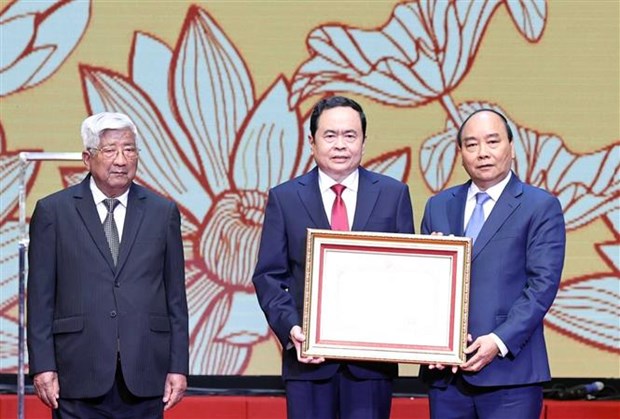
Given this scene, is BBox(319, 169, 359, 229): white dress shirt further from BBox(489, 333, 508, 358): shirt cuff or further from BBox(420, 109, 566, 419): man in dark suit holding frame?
BBox(489, 333, 508, 358): shirt cuff

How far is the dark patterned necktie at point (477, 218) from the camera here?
10.5ft

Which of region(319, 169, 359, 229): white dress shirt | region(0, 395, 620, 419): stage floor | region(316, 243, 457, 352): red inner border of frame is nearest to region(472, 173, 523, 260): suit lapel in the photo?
region(316, 243, 457, 352): red inner border of frame

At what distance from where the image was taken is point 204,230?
4617mm

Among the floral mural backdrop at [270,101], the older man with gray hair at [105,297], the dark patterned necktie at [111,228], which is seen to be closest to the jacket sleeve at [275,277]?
the older man with gray hair at [105,297]

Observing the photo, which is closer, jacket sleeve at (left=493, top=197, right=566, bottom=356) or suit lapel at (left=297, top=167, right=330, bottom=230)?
jacket sleeve at (left=493, top=197, right=566, bottom=356)

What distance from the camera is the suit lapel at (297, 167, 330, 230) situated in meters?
3.18

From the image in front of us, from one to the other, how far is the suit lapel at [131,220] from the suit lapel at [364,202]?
23.1 inches

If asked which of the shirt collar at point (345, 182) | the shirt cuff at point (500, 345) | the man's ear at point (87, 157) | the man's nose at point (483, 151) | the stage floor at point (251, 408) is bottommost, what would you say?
the stage floor at point (251, 408)

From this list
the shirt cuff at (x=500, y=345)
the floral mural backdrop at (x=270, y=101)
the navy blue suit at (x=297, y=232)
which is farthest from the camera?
the floral mural backdrop at (x=270, y=101)

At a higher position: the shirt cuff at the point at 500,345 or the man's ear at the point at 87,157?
the man's ear at the point at 87,157

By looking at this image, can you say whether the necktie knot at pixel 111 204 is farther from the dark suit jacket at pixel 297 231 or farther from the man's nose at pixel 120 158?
the dark suit jacket at pixel 297 231

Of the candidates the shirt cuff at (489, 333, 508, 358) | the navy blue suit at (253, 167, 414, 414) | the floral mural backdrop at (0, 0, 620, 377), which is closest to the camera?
the shirt cuff at (489, 333, 508, 358)

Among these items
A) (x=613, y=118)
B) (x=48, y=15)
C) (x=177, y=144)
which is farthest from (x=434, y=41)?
(x=48, y=15)

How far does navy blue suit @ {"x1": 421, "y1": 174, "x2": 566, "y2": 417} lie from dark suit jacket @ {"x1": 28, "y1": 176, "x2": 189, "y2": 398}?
755 mm
